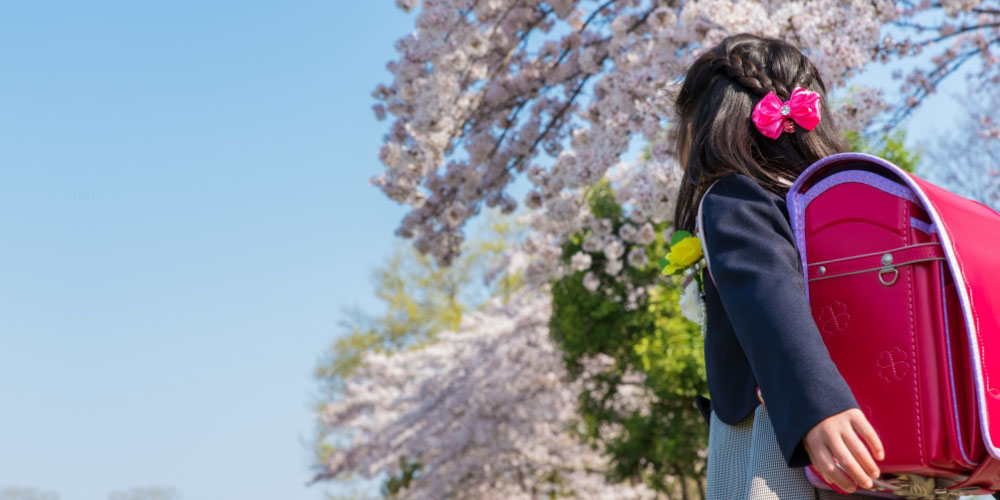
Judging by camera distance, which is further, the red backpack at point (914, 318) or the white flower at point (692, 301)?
the white flower at point (692, 301)

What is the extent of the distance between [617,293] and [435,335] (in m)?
8.19

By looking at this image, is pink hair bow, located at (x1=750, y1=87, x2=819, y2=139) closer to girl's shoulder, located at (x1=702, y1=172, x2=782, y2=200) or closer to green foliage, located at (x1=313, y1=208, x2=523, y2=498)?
girl's shoulder, located at (x1=702, y1=172, x2=782, y2=200)

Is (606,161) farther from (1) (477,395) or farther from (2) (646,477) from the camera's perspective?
(1) (477,395)

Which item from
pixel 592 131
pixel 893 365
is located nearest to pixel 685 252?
pixel 893 365

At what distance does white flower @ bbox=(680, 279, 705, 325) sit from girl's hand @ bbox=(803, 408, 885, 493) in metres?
0.43

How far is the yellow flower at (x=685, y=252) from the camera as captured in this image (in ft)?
4.87

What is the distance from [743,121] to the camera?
1436 millimetres

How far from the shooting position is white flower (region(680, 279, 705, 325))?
1.52 m

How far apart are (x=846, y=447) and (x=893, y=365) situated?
131 mm

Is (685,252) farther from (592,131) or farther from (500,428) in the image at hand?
(500,428)

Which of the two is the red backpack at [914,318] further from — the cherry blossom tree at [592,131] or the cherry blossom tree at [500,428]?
the cherry blossom tree at [500,428]

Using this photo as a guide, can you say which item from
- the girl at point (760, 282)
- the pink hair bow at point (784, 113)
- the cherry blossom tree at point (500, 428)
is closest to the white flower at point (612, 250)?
the girl at point (760, 282)

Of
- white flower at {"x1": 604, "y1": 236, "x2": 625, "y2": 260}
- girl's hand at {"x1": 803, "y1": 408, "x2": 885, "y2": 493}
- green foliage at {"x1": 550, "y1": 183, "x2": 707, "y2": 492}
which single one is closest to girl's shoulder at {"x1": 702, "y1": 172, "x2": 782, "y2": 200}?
girl's hand at {"x1": 803, "y1": 408, "x2": 885, "y2": 493}

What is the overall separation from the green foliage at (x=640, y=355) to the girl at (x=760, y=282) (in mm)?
5447
